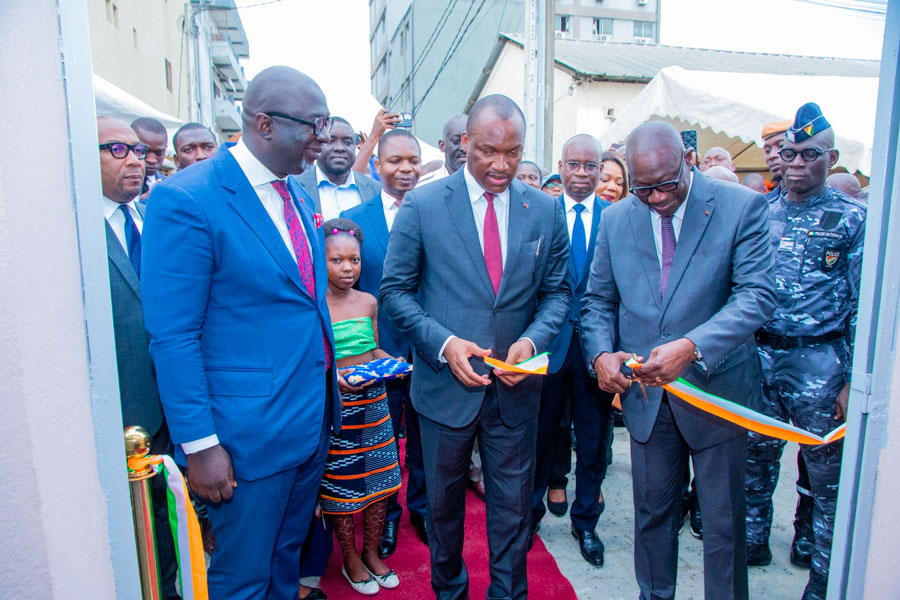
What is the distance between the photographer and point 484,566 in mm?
3357

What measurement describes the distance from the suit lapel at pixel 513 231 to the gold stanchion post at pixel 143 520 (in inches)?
62.6

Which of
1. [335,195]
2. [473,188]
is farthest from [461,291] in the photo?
[335,195]

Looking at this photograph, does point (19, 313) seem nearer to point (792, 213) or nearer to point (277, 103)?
point (277, 103)

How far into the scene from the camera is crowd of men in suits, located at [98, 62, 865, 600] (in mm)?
1947

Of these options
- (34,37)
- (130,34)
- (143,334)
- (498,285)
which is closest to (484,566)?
(498,285)

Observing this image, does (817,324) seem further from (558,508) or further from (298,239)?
(298,239)

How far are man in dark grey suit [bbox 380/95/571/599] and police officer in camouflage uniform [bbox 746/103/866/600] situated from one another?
1344 millimetres

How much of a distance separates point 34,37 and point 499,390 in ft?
6.62

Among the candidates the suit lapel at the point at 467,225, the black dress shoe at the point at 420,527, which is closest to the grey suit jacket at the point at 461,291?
the suit lapel at the point at 467,225

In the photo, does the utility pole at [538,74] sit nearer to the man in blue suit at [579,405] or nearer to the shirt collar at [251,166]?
the man in blue suit at [579,405]

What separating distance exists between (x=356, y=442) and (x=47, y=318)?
2.07m

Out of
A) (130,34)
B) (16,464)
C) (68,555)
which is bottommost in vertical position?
(68,555)

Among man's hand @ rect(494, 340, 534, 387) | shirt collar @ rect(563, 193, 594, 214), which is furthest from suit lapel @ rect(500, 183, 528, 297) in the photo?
shirt collar @ rect(563, 193, 594, 214)

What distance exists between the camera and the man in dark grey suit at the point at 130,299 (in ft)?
7.70
